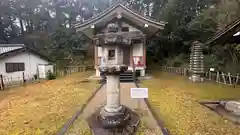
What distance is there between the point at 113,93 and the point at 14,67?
14160 mm

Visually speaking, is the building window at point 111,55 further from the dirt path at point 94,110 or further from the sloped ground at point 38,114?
the sloped ground at point 38,114

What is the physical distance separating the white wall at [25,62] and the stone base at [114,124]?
1317 centimetres

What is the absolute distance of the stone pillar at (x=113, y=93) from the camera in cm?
539

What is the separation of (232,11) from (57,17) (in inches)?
1151

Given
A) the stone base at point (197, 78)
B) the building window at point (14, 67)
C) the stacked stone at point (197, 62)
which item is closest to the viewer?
the stacked stone at point (197, 62)

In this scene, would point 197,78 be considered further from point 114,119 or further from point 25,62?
point 25,62

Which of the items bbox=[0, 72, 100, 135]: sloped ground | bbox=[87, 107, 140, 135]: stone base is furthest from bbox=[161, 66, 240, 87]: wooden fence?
bbox=[0, 72, 100, 135]: sloped ground

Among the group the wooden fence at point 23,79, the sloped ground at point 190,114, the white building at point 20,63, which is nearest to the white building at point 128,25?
the sloped ground at point 190,114

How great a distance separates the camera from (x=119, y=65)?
5.25m

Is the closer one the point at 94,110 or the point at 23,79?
the point at 94,110

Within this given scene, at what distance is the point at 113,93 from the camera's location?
5.43m

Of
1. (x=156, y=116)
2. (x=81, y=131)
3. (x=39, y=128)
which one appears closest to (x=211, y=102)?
(x=156, y=116)

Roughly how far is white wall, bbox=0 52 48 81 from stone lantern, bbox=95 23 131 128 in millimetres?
13262

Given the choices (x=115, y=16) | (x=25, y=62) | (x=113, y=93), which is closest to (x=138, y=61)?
(x=115, y=16)
